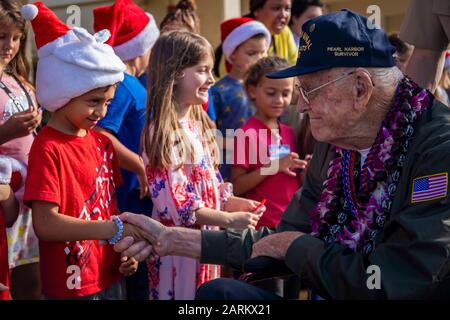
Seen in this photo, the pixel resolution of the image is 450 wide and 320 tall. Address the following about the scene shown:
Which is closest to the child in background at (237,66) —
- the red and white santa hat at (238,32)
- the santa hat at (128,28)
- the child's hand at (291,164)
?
the red and white santa hat at (238,32)

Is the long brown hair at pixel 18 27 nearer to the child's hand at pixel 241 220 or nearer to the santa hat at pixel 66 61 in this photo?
the santa hat at pixel 66 61

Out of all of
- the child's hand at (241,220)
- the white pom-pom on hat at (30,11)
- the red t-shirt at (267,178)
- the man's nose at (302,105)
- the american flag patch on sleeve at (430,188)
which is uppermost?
the white pom-pom on hat at (30,11)

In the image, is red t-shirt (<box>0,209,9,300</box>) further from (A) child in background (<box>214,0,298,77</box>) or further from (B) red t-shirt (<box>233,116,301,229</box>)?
(A) child in background (<box>214,0,298,77</box>)

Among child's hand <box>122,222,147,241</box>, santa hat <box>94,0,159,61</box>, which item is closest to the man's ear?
child's hand <box>122,222,147,241</box>

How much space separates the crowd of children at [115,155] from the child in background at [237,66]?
193mm

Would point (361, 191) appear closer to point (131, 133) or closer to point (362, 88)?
point (362, 88)

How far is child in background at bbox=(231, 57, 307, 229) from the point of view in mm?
4605

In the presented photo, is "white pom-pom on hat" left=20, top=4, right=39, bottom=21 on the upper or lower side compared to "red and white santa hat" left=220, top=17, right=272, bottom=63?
upper

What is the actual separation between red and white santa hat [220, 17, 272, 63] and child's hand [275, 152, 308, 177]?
4.52ft

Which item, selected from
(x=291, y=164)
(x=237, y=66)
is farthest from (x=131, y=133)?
(x=237, y=66)

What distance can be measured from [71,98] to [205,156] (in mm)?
883

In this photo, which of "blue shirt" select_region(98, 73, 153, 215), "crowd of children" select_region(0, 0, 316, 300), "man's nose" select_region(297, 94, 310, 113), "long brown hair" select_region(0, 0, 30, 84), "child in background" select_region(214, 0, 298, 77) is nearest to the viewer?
"man's nose" select_region(297, 94, 310, 113)

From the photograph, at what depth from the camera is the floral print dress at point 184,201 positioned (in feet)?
12.1
